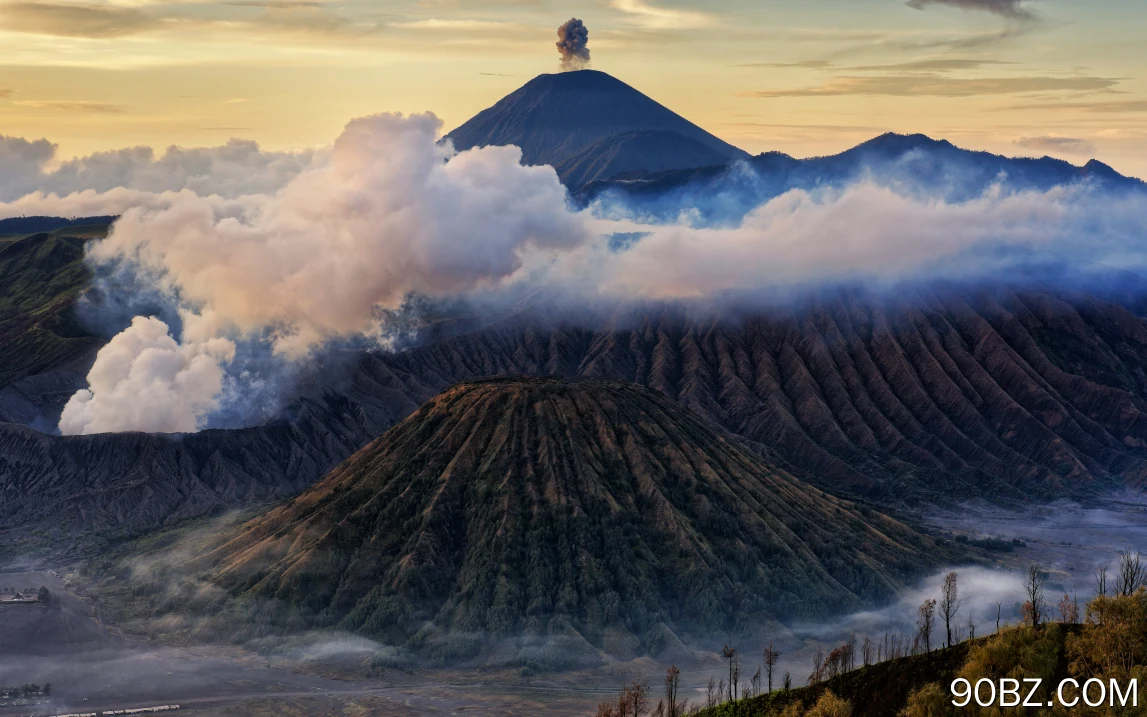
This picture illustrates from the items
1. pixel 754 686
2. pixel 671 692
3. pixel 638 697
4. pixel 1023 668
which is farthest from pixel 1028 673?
pixel 754 686

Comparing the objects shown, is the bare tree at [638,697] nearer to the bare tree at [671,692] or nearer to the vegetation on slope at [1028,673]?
the bare tree at [671,692]

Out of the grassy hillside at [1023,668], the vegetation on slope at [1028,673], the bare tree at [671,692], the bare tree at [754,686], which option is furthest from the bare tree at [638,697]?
the vegetation on slope at [1028,673]

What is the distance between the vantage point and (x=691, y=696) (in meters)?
189

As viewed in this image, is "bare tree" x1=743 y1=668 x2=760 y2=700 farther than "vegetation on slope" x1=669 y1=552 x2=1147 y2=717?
Yes

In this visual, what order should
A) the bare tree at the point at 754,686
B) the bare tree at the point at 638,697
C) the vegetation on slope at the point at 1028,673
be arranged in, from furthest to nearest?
the bare tree at the point at 754,686
the bare tree at the point at 638,697
the vegetation on slope at the point at 1028,673

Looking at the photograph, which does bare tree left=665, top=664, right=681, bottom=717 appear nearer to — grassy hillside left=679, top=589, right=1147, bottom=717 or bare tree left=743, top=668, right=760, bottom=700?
bare tree left=743, top=668, right=760, bottom=700

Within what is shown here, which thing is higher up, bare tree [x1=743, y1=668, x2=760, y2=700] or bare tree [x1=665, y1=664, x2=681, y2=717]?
bare tree [x1=665, y1=664, x2=681, y2=717]

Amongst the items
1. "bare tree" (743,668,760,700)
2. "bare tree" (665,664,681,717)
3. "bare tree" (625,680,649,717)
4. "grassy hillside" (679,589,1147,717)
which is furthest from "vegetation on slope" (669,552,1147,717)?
"bare tree" (743,668,760,700)

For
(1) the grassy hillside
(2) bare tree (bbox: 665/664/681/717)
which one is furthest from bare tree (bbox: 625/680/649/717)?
(1) the grassy hillside

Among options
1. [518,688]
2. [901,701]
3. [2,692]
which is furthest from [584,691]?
[2,692]

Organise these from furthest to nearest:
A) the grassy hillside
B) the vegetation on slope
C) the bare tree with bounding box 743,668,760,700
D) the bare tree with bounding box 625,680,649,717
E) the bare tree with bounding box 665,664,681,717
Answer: the bare tree with bounding box 743,668,760,700 < the bare tree with bounding box 665,664,681,717 < the bare tree with bounding box 625,680,649,717 < the grassy hillside < the vegetation on slope

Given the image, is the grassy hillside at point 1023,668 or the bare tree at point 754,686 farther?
the bare tree at point 754,686

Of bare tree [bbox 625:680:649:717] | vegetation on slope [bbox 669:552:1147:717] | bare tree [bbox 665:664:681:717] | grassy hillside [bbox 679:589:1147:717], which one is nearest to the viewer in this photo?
vegetation on slope [bbox 669:552:1147:717]

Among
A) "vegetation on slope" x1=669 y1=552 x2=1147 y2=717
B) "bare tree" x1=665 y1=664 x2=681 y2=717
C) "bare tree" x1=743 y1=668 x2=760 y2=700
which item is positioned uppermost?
"vegetation on slope" x1=669 y1=552 x2=1147 y2=717
